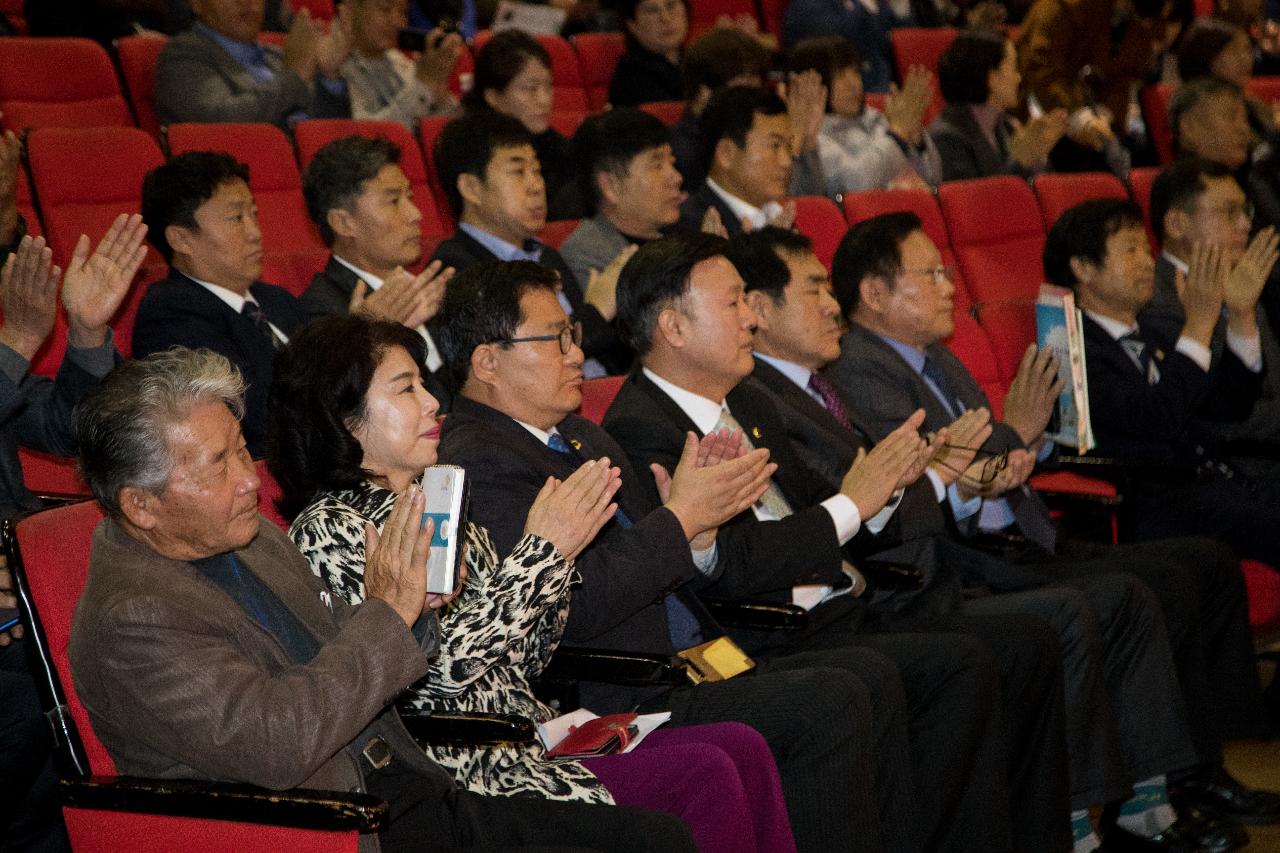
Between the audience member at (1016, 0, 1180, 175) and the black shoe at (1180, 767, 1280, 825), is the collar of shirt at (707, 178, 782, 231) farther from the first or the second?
the audience member at (1016, 0, 1180, 175)

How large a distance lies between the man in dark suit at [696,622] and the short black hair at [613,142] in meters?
1.68

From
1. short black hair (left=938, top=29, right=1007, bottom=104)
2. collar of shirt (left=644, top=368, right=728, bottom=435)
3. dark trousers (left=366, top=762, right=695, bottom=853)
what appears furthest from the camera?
short black hair (left=938, top=29, right=1007, bottom=104)

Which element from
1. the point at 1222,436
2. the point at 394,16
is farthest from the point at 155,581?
the point at 394,16

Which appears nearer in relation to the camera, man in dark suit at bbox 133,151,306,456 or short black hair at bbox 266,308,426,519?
short black hair at bbox 266,308,426,519

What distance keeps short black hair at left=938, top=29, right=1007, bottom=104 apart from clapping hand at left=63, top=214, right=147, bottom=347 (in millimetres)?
4015

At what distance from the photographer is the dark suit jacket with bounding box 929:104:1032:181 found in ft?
19.1

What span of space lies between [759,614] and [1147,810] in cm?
114

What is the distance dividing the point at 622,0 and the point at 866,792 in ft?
14.1

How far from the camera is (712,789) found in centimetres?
223

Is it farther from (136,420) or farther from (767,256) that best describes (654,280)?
(136,420)

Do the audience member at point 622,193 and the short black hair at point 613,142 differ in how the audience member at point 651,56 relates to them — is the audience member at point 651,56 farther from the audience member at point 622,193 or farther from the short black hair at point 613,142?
the audience member at point 622,193

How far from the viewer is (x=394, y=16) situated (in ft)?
17.5

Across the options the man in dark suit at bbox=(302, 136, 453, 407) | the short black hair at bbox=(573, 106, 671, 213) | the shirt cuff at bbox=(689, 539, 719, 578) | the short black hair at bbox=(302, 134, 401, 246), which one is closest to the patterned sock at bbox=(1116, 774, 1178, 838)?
the shirt cuff at bbox=(689, 539, 719, 578)

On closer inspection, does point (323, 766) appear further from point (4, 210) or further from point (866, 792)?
point (4, 210)
